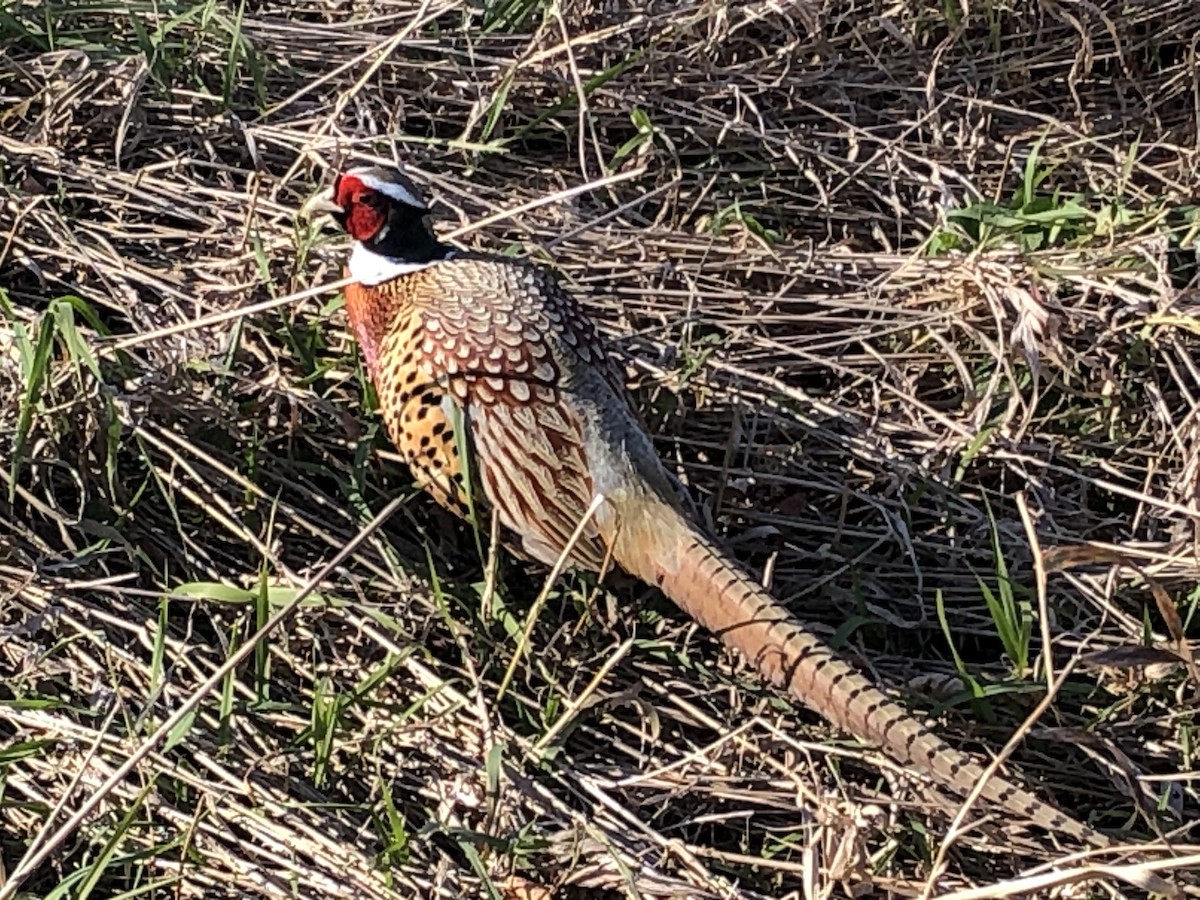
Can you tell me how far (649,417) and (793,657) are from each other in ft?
2.29

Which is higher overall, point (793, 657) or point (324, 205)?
point (324, 205)

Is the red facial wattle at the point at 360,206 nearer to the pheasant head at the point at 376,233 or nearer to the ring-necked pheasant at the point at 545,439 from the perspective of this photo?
the pheasant head at the point at 376,233

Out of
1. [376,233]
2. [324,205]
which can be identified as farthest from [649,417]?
[324,205]

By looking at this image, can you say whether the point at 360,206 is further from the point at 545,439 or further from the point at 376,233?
the point at 545,439

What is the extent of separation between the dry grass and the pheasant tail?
4.6 inches

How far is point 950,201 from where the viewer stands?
358 centimetres

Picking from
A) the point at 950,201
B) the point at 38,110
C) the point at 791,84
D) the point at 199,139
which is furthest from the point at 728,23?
the point at 38,110

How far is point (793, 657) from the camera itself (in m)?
2.48

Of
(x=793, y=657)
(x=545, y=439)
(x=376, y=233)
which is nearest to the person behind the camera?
(x=793, y=657)

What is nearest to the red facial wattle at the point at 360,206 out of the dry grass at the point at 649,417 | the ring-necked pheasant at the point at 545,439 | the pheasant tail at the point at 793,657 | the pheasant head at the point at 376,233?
the pheasant head at the point at 376,233

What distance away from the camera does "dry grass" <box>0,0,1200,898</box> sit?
2.41 meters

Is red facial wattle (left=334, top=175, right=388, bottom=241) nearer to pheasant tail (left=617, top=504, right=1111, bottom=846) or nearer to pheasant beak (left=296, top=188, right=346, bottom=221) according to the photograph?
pheasant beak (left=296, top=188, right=346, bottom=221)

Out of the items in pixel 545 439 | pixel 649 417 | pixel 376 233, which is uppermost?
pixel 376 233

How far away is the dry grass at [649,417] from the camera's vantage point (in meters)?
2.41
